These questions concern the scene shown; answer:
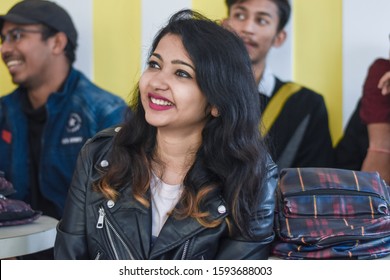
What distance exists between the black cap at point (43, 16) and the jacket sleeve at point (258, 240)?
1.54 metres

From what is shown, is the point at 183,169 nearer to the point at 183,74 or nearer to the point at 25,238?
the point at 183,74

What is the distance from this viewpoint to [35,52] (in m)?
3.32

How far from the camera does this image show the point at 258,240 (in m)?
2.02

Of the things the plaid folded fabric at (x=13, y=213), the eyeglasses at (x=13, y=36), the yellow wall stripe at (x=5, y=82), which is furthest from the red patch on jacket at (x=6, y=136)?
the plaid folded fabric at (x=13, y=213)

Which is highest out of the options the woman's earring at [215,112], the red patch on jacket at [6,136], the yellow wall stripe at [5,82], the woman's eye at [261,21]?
the woman's eye at [261,21]

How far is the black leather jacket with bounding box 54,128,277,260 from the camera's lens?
2.02 m

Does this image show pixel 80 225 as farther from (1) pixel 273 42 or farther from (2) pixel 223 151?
(1) pixel 273 42

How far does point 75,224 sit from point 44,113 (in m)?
1.30

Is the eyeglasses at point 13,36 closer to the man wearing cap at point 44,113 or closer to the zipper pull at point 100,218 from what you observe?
the man wearing cap at point 44,113

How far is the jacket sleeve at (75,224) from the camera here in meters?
2.06

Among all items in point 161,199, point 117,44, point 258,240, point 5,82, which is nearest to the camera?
point 258,240

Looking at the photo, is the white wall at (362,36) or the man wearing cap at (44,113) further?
the man wearing cap at (44,113)

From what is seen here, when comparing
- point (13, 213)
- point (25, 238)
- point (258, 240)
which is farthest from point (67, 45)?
point (258, 240)
